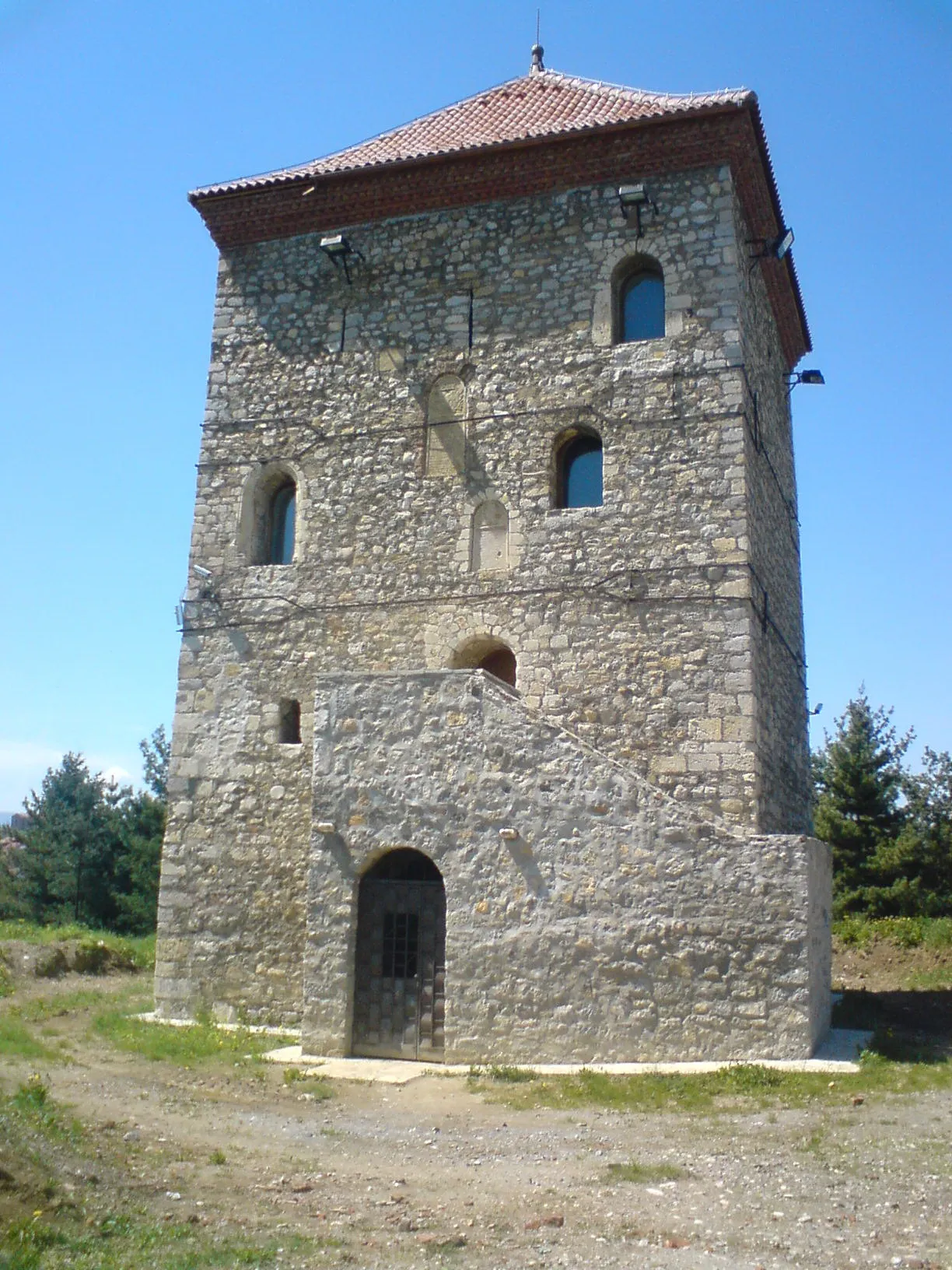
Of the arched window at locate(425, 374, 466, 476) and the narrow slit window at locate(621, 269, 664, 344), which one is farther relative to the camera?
the arched window at locate(425, 374, 466, 476)

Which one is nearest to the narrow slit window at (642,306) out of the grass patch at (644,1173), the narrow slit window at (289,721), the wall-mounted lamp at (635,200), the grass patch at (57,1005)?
the wall-mounted lamp at (635,200)

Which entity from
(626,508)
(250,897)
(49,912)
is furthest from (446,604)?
(49,912)

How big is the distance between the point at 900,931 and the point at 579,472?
38.7 feet

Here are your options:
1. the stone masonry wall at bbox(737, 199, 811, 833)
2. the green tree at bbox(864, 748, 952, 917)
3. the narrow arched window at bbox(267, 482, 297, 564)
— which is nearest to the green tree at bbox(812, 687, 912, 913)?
the green tree at bbox(864, 748, 952, 917)

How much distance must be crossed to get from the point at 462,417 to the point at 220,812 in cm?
567

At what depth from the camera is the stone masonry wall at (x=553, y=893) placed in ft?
32.4

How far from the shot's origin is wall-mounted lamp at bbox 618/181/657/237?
12.8 metres

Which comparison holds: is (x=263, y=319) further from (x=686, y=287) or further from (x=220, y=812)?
(x=220, y=812)

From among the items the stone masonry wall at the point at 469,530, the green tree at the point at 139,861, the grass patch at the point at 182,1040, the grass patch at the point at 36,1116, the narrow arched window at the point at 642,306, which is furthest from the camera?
the green tree at the point at 139,861

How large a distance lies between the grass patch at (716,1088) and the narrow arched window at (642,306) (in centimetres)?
827

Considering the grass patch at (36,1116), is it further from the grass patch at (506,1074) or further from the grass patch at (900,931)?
the grass patch at (900,931)

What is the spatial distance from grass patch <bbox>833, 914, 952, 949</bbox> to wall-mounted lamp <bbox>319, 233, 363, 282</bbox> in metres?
14.4

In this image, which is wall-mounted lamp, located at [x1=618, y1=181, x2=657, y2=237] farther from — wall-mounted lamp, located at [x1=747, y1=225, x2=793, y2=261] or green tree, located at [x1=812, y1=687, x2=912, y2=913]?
green tree, located at [x1=812, y1=687, x2=912, y2=913]

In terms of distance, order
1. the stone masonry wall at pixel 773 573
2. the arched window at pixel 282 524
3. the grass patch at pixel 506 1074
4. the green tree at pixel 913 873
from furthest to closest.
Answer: the green tree at pixel 913 873 → the arched window at pixel 282 524 → the stone masonry wall at pixel 773 573 → the grass patch at pixel 506 1074
